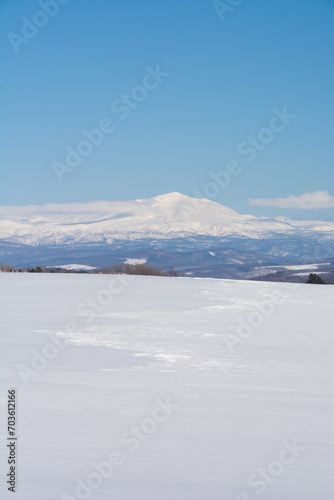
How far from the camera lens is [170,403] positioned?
3.54 m

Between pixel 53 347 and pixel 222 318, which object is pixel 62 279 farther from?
pixel 53 347

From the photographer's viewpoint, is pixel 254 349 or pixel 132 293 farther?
pixel 132 293

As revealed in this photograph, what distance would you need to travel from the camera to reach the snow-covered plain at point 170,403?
2.52m

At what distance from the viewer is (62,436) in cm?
295

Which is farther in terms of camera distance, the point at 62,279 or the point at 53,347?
the point at 62,279

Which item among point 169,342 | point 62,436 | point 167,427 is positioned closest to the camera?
point 62,436

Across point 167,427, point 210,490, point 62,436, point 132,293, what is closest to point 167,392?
point 167,427

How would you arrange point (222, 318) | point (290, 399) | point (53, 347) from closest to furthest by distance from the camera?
point (290, 399)
point (53, 347)
point (222, 318)

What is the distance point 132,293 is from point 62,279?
2708mm

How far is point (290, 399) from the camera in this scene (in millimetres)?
3699

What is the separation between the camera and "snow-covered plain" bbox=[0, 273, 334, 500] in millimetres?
2521

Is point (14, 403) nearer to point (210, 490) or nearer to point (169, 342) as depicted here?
point (210, 490)

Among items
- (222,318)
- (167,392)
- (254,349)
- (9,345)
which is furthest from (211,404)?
(222,318)

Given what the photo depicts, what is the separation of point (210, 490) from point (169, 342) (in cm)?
305
